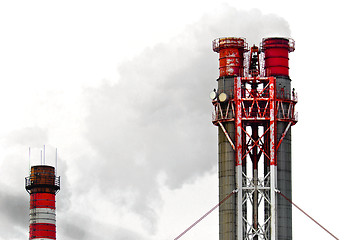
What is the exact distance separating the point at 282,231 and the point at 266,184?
717 cm

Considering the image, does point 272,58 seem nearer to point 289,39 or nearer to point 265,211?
point 289,39

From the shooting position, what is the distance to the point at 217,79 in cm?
18325

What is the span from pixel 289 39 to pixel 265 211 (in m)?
26.5

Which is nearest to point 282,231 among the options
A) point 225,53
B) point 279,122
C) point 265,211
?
point 265,211

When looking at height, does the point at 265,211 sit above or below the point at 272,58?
below

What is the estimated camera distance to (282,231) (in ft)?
581

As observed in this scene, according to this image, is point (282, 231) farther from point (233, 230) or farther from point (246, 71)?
point (246, 71)

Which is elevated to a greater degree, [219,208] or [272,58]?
[272,58]

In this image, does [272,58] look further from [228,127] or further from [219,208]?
[219,208]

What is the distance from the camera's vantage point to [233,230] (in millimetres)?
176625

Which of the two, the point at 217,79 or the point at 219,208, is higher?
the point at 217,79

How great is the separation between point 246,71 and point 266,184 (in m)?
17.5

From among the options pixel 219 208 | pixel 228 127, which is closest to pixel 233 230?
pixel 219 208

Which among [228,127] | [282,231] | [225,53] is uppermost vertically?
[225,53]
